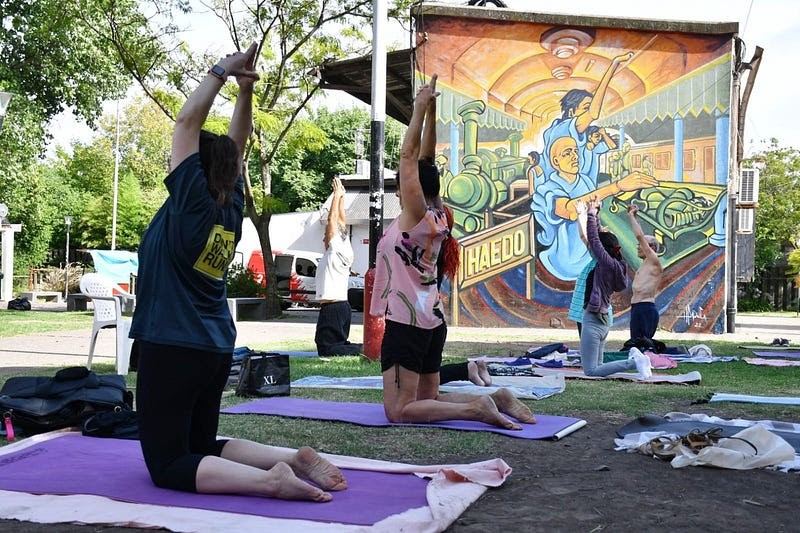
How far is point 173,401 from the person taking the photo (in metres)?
3.85

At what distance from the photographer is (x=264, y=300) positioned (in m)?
23.0

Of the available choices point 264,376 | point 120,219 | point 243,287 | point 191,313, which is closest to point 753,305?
A: point 243,287

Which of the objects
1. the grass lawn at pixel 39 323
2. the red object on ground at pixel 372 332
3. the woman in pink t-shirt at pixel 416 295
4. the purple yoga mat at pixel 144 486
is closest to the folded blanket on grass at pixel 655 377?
the red object on ground at pixel 372 332

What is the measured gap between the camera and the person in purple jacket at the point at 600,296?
9219mm

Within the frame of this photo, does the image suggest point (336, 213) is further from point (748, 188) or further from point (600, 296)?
point (748, 188)

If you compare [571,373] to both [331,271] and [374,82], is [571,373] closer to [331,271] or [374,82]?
[331,271]

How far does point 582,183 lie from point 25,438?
16.7 m

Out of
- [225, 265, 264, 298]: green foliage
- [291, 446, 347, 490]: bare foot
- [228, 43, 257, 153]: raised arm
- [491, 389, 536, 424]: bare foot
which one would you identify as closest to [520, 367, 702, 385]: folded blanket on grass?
[491, 389, 536, 424]: bare foot

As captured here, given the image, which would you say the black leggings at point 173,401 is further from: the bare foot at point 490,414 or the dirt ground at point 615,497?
the bare foot at point 490,414

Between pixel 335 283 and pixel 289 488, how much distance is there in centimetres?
760

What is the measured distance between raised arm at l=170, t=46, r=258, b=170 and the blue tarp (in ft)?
66.8

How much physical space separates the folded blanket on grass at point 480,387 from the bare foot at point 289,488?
4108mm

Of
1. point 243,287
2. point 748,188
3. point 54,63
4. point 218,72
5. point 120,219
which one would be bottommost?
point 243,287
